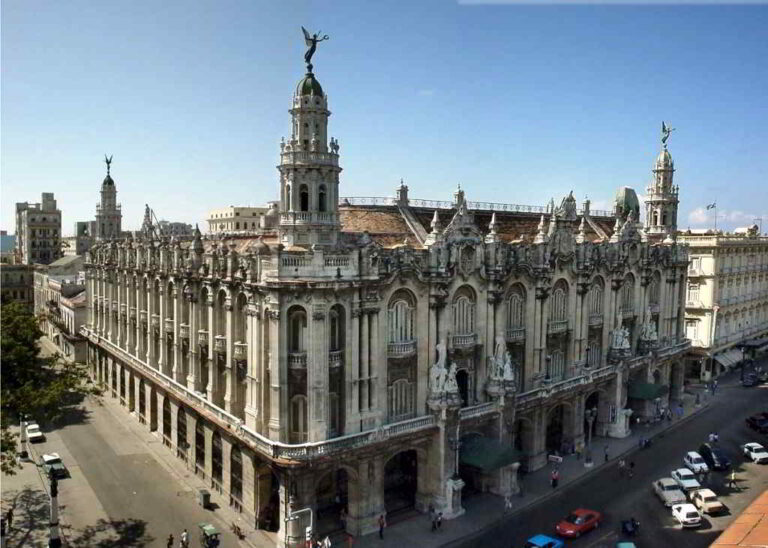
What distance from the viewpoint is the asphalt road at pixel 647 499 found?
1796 inches

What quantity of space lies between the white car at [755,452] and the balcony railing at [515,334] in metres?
25.6

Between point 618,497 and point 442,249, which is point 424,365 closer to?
point 442,249

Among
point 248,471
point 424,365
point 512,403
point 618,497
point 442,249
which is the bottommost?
point 618,497

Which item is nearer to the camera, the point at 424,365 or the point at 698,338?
the point at 424,365

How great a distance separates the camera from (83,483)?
5519 centimetres

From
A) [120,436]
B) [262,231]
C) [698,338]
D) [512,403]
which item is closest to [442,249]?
[512,403]

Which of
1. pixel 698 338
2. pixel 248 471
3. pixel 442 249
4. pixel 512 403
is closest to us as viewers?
pixel 248 471

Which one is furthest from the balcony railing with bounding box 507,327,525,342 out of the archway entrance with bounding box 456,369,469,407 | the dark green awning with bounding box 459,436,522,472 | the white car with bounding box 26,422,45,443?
the white car with bounding box 26,422,45,443

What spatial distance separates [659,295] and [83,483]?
66.9 m

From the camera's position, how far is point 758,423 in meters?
70.4

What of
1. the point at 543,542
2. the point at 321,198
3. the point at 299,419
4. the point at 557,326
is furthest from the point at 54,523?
the point at 557,326

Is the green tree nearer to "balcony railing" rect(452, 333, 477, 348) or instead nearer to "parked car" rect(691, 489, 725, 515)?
"balcony railing" rect(452, 333, 477, 348)

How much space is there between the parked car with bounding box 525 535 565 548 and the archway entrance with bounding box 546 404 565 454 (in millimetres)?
21792

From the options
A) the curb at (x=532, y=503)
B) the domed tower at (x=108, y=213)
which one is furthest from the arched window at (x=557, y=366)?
the domed tower at (x=108, y=213)
